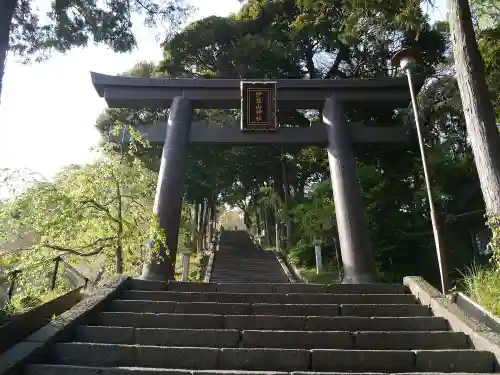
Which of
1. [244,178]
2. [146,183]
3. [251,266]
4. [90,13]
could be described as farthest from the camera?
[244,178]

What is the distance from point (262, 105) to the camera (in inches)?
383

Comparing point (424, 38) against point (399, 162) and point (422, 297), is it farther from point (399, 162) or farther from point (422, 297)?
point (422, 297)

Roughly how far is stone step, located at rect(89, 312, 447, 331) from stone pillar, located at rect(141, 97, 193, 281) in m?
2.12

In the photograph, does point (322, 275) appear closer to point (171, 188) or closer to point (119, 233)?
point (171, 188)

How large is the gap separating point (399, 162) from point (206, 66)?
875 cm

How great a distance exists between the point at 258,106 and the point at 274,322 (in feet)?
19.3

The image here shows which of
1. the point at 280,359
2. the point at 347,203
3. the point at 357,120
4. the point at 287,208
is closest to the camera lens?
the point at 280,359

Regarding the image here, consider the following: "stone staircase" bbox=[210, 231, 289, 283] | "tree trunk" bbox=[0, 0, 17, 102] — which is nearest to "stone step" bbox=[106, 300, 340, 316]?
"tree trunk" bbox=[0, 0, 17, 102]

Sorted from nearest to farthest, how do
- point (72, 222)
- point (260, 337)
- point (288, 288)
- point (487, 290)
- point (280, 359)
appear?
point (280, 359), point (260, 337), point (487, 290), point (288, 288), point (72, 222)

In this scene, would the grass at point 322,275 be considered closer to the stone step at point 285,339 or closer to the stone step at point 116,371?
the stone step at point 285,339

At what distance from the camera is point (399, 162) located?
12789 mm

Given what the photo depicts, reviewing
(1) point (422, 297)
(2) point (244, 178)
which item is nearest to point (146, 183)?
(1) point (422, 297)

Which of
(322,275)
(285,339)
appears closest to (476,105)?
(285,339)

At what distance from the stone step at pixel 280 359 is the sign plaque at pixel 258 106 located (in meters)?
6.21
